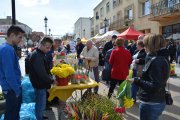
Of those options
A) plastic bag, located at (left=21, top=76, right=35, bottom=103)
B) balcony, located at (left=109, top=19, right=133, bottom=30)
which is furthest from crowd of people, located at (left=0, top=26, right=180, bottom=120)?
balcony, located at (left=109, top=19, right=133, bottom=30)

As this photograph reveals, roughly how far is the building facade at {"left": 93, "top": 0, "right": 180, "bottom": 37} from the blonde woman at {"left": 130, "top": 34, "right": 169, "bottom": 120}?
18.4 meters

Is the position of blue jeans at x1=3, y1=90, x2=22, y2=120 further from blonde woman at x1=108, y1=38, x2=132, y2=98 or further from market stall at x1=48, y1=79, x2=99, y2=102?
blonde woman at x1=108, y1=38, x2=132, y2=98

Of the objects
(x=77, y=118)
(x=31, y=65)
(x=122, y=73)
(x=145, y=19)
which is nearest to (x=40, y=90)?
(x=31, y=65)

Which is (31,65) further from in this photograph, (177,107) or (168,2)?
(168,2)

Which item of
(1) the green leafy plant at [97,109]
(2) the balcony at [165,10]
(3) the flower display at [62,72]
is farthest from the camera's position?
(2) the balcony at [165,10]

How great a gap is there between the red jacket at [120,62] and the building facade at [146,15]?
50.3 ft

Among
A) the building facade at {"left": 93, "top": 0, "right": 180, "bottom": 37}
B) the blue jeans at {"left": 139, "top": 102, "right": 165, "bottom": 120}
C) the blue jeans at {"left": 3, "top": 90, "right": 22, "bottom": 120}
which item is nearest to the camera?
the blue jeans at {"left": 139, "top": 102, "right": 165, "bottom": 120}

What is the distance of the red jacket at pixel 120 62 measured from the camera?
649 cm

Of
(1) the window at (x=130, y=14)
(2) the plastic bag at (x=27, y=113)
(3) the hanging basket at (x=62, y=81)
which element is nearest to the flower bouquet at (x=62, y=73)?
(3) the hanging basket at (x=62, y=81)

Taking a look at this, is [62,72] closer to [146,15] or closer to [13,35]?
[13,35]

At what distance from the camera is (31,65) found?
4.55 m

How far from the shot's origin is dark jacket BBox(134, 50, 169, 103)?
10.2ft

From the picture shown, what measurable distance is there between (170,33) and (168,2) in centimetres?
276

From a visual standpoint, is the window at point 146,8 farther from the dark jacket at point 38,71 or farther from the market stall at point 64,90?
the dark jacket at point 38,71
